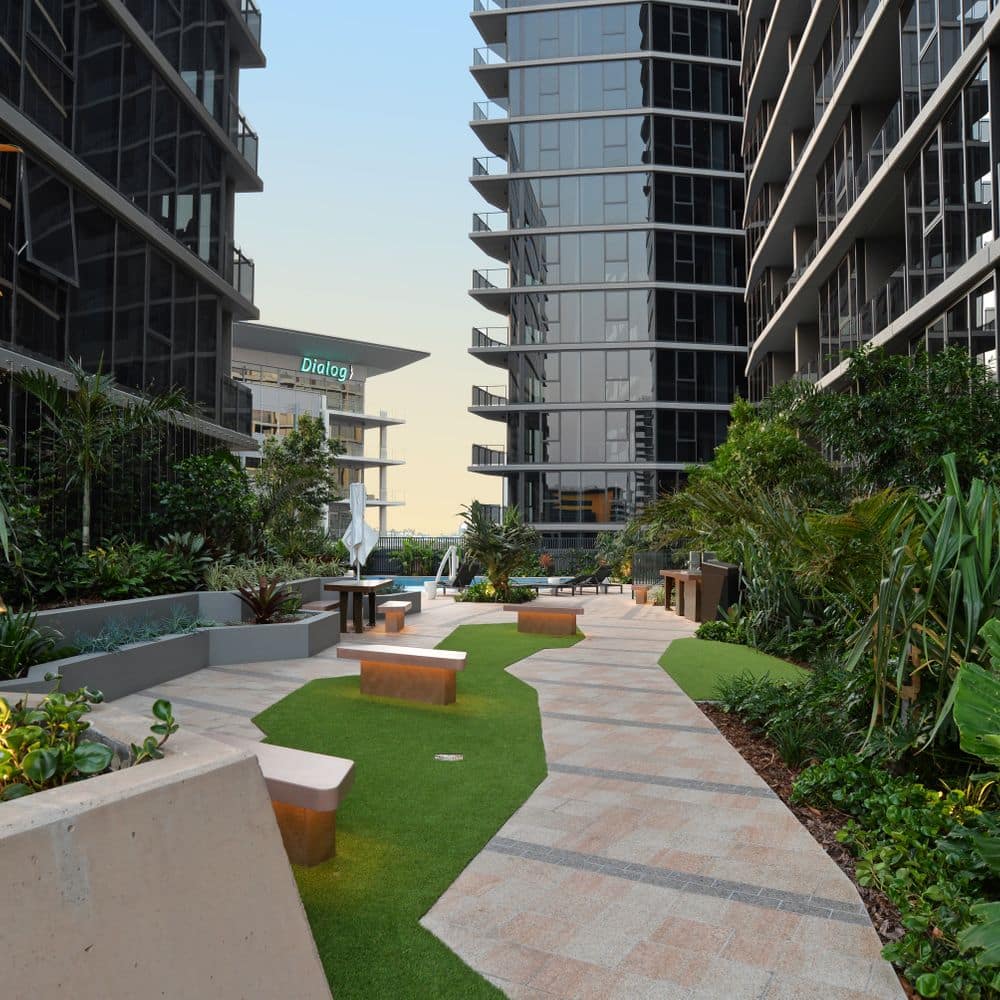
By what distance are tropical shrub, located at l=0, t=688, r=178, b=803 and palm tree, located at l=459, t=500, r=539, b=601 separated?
670 inches

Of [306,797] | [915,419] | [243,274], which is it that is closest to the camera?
[306,797]

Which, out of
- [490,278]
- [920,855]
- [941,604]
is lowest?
[920,855]

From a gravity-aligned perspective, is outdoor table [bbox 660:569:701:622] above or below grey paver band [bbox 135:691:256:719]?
above

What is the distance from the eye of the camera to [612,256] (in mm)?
42875

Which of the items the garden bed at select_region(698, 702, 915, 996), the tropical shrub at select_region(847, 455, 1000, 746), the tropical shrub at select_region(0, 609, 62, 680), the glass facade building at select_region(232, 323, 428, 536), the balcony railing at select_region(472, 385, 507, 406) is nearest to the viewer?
the garden bed at select_region(698, 702, 915, 996)

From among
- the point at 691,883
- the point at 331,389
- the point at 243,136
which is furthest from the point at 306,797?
the point at 331,389

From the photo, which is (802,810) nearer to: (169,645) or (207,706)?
(207,706)

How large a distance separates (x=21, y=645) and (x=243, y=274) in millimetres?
18331

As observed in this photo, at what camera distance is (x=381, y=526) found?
73500 millimetres

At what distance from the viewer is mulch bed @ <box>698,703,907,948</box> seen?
13.7 ft

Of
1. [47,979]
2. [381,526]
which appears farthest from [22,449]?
[381,526]

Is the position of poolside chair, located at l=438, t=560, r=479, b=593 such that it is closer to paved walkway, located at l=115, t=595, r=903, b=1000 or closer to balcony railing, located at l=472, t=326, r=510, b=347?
paved walkway, located at l=115, t=595, r=903, b=1000

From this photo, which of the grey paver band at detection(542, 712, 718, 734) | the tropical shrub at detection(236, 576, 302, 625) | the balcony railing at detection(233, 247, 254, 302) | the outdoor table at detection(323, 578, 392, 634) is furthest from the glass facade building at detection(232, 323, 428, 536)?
the grey paver band at detection(542, 712, 718, 734)

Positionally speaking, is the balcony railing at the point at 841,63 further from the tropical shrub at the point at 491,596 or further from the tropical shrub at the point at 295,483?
the tropical shrub at the point at 295,483
